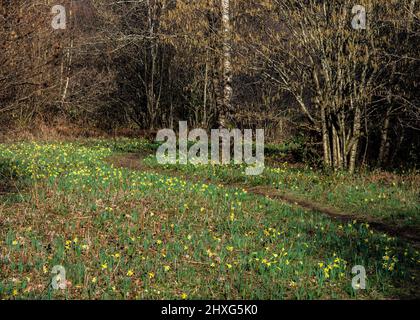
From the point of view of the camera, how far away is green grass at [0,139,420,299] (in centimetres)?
654

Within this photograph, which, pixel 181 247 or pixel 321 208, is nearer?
pixel 181 247

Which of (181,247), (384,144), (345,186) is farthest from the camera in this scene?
(384,144)

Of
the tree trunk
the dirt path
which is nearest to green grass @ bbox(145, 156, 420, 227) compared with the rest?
the dirt path

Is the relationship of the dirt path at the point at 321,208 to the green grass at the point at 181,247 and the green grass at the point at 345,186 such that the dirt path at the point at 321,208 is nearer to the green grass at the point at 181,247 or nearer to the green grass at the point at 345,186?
the green grass at the point at 345,186

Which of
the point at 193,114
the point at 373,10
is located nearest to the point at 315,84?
the point at 373,10

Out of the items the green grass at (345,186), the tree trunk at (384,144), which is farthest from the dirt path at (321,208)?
the tree trunk at (384,144)

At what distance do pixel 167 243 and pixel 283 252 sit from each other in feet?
5.98

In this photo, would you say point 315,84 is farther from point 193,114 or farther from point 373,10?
point 193,114

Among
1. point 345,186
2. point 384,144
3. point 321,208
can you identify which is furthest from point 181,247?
point 384,144

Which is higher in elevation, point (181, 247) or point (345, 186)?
point (345, 186)

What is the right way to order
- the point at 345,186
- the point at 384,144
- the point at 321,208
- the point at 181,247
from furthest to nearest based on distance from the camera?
the point at 384,144 < the point at 345,186 < the point at 321,208 < the point at 181,247

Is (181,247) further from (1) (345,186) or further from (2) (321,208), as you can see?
(1) (345,186)

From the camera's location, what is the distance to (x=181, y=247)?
26.2 ft

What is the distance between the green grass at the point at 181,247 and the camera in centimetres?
654
